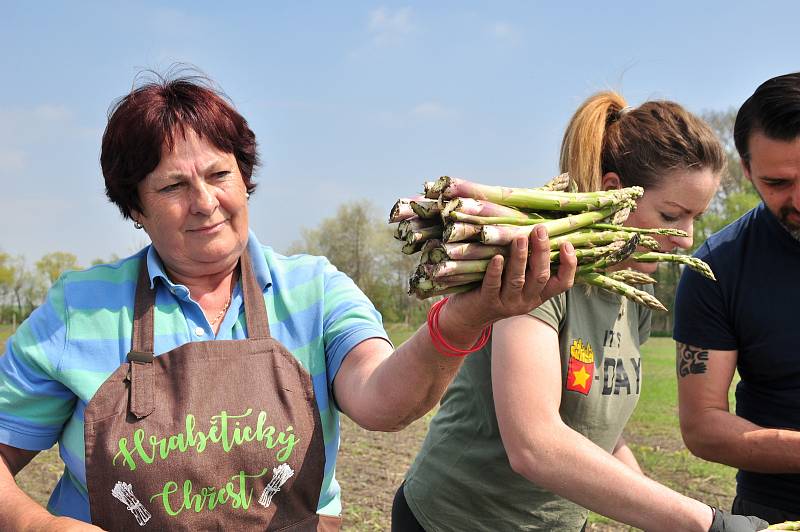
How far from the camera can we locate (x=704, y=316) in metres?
3.76

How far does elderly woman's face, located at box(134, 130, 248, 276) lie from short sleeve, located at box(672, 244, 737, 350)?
2263mm

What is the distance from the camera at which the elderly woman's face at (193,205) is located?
9.37 feet

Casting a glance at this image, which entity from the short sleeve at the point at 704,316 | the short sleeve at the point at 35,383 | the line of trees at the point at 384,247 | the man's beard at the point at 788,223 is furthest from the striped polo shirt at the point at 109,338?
the line of trees at the point at 384,247

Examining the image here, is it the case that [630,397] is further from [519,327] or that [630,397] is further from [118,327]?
[118,327]

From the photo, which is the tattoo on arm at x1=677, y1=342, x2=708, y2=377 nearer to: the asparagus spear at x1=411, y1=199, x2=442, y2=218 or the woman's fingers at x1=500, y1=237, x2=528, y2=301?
the woman's fingers at x1=500, y1=237, x2=528, y2=301

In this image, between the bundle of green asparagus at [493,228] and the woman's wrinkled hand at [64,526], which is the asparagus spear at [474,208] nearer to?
the bundle of green asparagus at [493,228]

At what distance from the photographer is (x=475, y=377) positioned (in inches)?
128

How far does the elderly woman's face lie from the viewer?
2855 mm

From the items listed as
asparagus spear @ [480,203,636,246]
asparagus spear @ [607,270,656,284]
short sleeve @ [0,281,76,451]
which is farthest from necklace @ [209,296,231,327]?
asparagus spear @ [607,270,656,284]

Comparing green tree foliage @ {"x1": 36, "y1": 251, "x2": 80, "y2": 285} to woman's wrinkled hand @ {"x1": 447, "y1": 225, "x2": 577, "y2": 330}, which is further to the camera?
green tree foliage @ {"x1": 36, "y1": 251, "x2": 80, "y2": 285}

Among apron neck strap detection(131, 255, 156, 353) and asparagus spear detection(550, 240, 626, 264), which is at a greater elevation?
asparagus spear detection(550, 240, 626, 264)

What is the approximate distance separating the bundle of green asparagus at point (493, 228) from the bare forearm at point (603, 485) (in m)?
0.61

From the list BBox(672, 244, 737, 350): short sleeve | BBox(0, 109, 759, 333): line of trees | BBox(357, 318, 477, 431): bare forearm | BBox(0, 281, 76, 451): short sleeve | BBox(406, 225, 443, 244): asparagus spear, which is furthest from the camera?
BBox(0, 109, 759, 333): line of trees

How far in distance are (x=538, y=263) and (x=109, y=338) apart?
164 cm
